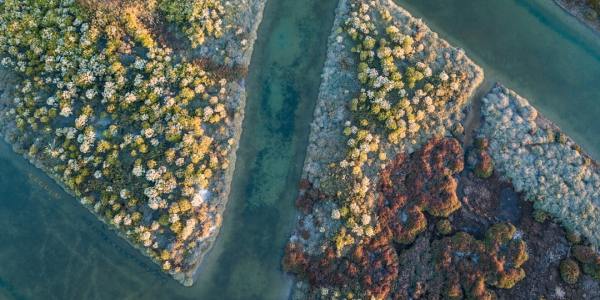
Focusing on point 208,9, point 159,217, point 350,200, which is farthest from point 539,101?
point 159,217

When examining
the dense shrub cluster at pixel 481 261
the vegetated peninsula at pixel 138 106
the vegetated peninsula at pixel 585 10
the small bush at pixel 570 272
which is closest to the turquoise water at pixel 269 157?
the vegetated peninsula at pixel 585 10

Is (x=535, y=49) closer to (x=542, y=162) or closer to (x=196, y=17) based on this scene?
(x=542, y=162)

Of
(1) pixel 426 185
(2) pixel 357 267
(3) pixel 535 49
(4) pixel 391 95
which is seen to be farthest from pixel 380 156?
(3) pixel 535 49

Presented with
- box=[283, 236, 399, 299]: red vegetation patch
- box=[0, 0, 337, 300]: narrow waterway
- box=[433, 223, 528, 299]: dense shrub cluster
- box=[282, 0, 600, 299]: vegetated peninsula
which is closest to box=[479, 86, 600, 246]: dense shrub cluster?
box=[282, 0, 600, 299]: vegetated peninsula

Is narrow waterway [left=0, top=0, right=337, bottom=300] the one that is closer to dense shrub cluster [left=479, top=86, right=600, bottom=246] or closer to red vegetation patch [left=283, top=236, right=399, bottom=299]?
red vegetation patch [left=283, top=236, right=399, bottom=299]

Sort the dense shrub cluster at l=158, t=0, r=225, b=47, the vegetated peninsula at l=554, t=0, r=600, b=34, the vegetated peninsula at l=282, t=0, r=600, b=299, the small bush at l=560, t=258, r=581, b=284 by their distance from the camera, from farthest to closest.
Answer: the vegetated peninsula at l=554, t=0, r=600, b=34 < the dense shrub cluster at l=158, t=0, r=225, b=47 < the vegetated peninsula at l=282, t=0, r=600, b=299 < the small bush at l=560, t=258, r=581, b=284

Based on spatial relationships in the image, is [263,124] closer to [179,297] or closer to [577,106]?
[179,297]
